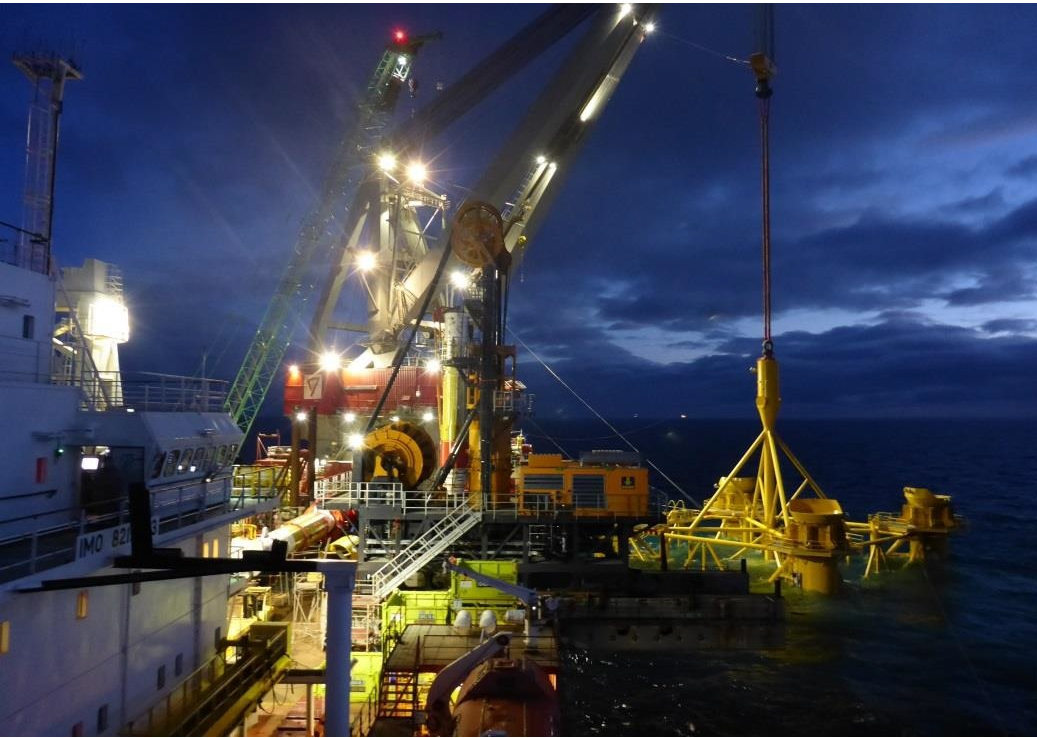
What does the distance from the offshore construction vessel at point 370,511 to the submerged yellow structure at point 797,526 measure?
0.60 feet

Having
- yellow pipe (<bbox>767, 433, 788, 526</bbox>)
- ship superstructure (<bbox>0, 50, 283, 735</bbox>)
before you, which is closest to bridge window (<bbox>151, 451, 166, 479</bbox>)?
ship superstructure (<bbox>0, 50, 283, 735</bbox>)

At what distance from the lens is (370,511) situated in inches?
1117

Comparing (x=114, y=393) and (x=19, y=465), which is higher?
(x=114, y=393)

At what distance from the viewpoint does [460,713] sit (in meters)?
17.4

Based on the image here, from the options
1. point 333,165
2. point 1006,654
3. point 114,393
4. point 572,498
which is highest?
point 333,165

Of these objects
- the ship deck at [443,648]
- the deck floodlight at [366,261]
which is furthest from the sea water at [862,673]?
the deck floodlight at [366,261]

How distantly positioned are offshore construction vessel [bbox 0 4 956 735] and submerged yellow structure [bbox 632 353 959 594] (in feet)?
0.60

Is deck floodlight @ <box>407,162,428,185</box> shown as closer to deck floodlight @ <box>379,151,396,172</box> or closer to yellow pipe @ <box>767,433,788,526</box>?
deck floodlight @ <box>379,151,396,172</box>

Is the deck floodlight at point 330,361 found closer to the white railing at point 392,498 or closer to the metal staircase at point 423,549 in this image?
the white railing at point 392,498

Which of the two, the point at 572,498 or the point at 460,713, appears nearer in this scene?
the point at 460,713

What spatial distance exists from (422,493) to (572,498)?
22.1 feet

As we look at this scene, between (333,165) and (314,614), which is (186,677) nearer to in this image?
(314,614)

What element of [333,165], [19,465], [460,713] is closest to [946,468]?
[333,165]

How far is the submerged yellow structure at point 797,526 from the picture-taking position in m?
32.4
